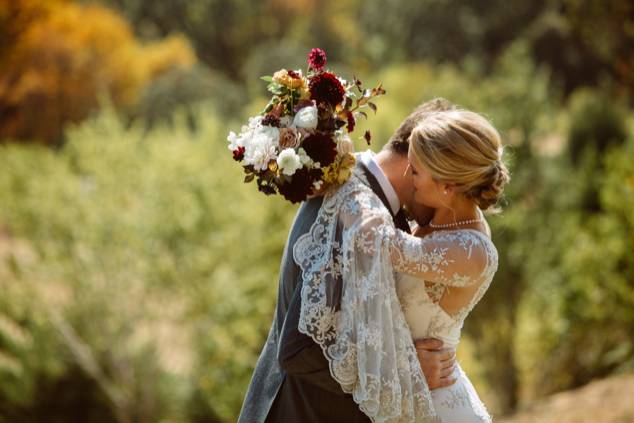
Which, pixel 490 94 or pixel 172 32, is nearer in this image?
pixel 490 94

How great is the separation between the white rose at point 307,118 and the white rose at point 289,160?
0.11 metres

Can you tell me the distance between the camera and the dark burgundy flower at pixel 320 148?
2240mm

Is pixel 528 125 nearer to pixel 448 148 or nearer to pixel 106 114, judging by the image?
pixel 106 114

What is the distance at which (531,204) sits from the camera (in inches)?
340

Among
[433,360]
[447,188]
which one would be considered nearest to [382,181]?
[447,188]

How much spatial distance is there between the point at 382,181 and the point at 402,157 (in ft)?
0.52

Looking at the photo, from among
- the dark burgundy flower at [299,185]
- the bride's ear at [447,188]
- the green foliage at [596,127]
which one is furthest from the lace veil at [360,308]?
the green foliage at [596,127]

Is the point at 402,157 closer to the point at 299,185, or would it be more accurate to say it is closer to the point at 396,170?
the point at 396,170

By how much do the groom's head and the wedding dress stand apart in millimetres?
238

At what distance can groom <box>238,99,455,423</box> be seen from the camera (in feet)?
7.63

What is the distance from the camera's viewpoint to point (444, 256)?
2.31 m

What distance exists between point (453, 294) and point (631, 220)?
605cm

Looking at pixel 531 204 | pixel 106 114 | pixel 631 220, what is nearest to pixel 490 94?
pixel 531 204

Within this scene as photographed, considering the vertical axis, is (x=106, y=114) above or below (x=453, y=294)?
above
